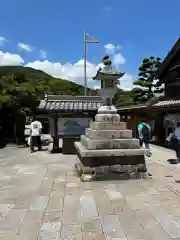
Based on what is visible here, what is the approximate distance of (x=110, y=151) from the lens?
306 inches

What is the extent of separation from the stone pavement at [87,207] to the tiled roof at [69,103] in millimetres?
5436

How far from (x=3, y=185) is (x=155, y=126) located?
13.9 meters

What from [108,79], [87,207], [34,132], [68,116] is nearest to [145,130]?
[68,116]

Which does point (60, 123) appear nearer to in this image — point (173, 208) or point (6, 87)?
point (6, 87)

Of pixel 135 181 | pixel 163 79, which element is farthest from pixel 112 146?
pixel 163 79

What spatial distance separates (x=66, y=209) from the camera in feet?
17.3

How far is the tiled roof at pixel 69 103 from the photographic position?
13.7 m

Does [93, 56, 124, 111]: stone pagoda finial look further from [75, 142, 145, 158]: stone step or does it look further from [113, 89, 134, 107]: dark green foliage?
[113, 89, 134, 107]: dark green foliage

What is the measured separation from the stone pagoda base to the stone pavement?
39cm

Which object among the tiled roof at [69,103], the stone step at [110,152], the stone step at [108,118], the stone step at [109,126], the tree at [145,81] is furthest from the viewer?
the tree at [145,81]

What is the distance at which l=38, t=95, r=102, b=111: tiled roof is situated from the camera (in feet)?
45.0

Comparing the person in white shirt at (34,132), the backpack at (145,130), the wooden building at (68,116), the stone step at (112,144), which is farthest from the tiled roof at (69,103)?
the stone step at (112,144)

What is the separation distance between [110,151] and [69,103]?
689cm

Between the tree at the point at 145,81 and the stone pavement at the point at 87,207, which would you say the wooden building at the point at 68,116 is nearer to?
the stone pavement at the point at 87,207
